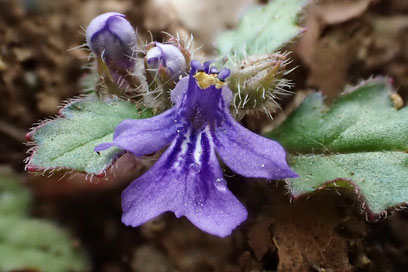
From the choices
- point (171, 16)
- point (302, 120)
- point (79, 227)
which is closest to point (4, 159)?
point (79, 227)

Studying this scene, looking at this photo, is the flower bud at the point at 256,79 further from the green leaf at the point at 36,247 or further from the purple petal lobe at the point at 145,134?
the green leaf at the point at 36,247

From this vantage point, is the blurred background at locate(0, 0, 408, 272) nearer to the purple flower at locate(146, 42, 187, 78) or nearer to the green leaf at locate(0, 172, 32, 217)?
the green leaf at locate(0, 172, 32, 217)

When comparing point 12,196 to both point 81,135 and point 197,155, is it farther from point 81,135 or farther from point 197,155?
point 197,155

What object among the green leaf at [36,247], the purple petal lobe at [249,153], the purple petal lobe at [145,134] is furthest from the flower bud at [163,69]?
the green leaf at [36,247]

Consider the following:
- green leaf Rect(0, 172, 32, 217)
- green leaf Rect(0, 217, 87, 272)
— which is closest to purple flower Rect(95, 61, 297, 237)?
green leaf Rect(0, 217, 87, 272)

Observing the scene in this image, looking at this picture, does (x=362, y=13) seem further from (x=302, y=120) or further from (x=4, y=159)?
(x=4, y=159)
